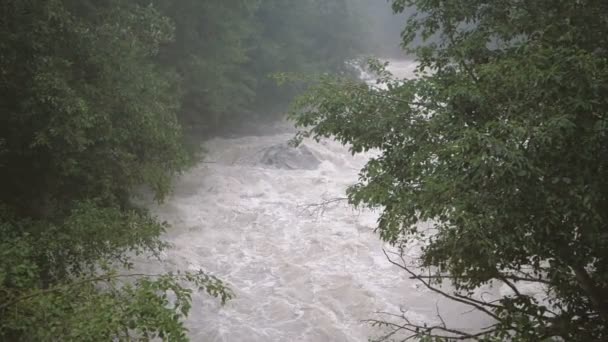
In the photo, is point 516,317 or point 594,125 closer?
point 594,125

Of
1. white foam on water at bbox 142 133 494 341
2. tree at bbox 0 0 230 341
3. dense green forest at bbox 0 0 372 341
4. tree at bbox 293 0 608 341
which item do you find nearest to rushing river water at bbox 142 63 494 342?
white foam on water at bbox 142 133 494 341

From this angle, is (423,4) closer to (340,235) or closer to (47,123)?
(47,123)

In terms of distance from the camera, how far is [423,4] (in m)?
5.02

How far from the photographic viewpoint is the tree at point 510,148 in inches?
131

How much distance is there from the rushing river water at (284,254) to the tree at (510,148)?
11.4 feet

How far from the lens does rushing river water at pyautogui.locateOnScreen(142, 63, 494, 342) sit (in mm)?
7836

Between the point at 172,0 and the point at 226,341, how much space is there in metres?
9.68

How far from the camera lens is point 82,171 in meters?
7.54

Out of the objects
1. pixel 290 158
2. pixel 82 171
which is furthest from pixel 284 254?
pixel 290 158

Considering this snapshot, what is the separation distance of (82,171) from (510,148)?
20.0ft

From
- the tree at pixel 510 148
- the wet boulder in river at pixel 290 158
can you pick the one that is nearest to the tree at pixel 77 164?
the tree at pixel 510 148

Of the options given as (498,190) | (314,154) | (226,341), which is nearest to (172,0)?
(314,154)

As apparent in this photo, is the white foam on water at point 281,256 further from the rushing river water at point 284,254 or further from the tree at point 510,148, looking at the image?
the tree at point 510,148

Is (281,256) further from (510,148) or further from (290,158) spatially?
(510,148)
